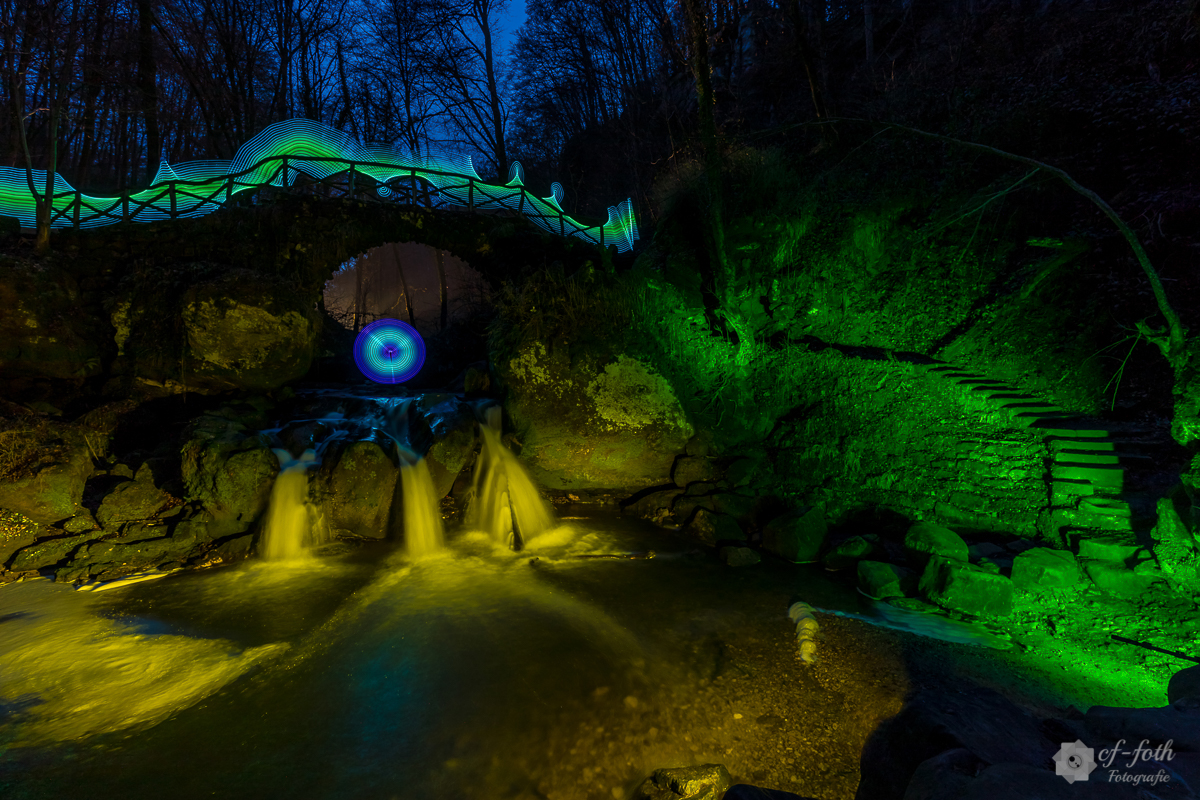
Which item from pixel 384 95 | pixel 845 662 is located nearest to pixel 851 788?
pixel 845 662

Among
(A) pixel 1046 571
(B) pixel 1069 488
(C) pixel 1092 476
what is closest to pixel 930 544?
(A) pixel 1046 571

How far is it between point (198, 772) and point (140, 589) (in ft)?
13.6

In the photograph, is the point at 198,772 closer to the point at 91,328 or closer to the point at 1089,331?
the point at 91,328

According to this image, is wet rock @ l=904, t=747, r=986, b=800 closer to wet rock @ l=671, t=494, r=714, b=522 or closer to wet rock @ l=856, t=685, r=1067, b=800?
wet rock @ l=856, t=685, r=1067, b=800

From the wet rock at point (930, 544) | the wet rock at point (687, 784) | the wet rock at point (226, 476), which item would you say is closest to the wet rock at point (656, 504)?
the wet rock at point (930, 544)

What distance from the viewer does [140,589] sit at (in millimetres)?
6473

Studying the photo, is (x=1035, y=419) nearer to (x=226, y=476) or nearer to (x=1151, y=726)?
(x=1151, y=726)

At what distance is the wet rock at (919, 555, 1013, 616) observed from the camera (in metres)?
5.58

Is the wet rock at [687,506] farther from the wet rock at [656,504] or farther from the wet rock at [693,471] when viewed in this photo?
the wet rock at [693,471]

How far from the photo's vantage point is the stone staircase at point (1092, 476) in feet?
19.2

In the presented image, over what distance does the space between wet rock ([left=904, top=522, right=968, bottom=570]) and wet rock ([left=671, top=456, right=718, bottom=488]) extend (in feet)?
10.5

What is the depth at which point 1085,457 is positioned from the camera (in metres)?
6.35

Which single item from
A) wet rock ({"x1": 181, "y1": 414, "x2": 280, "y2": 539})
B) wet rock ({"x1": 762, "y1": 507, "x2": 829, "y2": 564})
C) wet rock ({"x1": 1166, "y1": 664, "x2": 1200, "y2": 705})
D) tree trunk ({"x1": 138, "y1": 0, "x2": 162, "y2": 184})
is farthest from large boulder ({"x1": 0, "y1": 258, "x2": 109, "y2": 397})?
wet rock ({"x1": 1166, "y1": 664, "x2": 1200, "y2": 705})

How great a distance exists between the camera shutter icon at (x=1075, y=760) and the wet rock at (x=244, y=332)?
11.9 m
